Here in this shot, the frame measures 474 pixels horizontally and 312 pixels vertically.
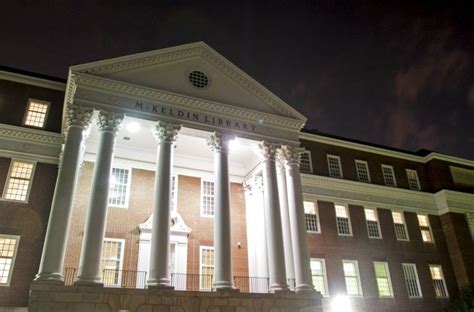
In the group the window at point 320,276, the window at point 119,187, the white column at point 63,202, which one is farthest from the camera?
the window at point 320,276

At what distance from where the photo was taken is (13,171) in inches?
980

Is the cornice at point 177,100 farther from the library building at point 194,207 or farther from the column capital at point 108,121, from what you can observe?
the column capital at point 108,121

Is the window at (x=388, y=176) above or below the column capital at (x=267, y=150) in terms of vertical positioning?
above

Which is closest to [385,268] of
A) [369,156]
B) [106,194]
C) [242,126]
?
[369,156]

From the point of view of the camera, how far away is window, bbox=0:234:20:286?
22.3m

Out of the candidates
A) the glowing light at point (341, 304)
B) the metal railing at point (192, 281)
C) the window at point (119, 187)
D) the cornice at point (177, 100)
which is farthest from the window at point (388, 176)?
the window at point (119, 187)

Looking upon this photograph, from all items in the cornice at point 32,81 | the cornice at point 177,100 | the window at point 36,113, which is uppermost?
the cornice at point 32,81

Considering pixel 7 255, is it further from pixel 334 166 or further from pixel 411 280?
pixel 411 280

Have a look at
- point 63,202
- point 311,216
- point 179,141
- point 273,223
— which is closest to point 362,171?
point 311,216

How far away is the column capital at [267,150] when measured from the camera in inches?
1023

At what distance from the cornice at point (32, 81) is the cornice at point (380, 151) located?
19.7 metres

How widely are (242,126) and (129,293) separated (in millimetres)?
12275

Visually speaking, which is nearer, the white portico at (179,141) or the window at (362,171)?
the white portico at (179,141)

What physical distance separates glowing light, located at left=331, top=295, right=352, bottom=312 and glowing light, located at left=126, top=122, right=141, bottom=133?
18.5 metres
